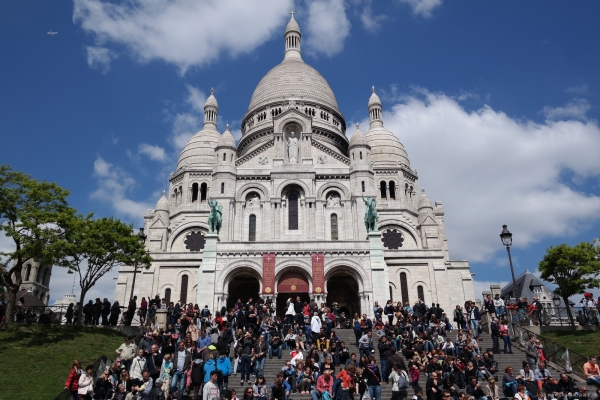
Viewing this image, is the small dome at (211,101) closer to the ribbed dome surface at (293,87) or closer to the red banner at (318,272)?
the ribbed dome surface at (293,87)

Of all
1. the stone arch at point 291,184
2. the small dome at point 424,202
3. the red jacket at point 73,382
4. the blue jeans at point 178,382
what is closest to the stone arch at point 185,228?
the stone arch at point 291,184

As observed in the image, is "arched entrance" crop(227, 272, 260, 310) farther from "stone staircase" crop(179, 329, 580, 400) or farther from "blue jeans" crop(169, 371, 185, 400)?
"blue jeans" crop(169, 371, 185, 400)

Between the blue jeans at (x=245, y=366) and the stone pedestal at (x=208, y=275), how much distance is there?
17164 mm

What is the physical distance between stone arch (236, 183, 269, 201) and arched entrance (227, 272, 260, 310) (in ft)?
22.2

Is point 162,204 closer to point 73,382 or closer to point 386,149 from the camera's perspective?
point 386,149

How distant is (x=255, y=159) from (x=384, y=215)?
44.9 ft

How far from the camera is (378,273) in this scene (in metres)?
34.7

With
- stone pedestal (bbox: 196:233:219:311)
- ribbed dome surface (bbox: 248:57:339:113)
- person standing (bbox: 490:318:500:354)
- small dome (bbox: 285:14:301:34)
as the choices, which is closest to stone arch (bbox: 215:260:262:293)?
stone pedestal (bbox: 196:233:219:311)

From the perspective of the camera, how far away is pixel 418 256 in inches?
1628

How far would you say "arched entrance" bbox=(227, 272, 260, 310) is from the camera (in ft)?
124

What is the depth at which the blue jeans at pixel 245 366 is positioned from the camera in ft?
56.0

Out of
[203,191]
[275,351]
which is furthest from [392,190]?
[275,351]

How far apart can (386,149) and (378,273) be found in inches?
874

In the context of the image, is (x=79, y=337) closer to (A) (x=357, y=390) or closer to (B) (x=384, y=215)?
(A) (x=357, y=390)
